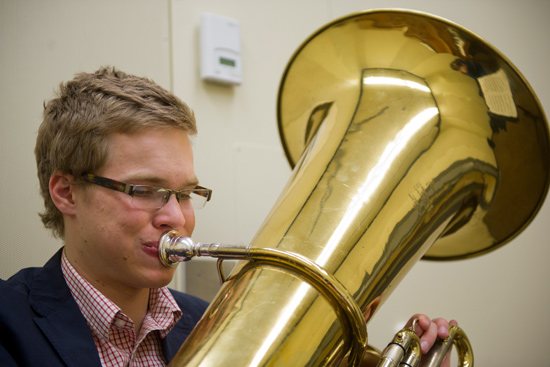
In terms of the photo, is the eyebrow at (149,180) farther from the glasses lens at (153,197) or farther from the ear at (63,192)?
the ear at (63,192)

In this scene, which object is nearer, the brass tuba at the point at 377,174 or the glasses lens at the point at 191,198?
the brass tuba at the point at 377,174

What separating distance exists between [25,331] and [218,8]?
1132mm

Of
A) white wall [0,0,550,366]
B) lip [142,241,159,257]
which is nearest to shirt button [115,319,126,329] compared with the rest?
lip [142,241,159,257]

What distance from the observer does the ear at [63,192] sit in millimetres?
1057

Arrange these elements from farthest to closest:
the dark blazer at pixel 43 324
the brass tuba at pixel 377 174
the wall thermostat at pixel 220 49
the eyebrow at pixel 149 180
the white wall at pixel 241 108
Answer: the wall thermostat at pixel 220 49
the white wall at pixel 241 108
the eyebrow at pixel 149 180
the dark blazer at pixel 43 324
the brass tuba at pixel 377 174

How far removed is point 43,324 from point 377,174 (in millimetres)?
609

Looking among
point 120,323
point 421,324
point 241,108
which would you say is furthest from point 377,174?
point 241,108

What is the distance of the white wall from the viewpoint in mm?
1347

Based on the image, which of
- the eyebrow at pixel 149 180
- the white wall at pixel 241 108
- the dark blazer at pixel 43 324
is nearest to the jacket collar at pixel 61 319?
the dark blazer at pixel 43 324

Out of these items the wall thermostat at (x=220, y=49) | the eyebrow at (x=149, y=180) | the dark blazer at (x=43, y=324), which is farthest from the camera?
the wall thermostat at (x=220, y=49)

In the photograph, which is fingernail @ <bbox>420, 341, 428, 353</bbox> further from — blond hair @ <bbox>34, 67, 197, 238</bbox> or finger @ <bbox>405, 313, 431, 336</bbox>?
blond hair @ <bbox>34, 67, 197, 238</bbox>

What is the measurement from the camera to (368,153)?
1028 mm

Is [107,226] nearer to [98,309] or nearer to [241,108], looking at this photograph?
[98,309]

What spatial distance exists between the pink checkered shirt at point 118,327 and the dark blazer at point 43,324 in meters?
0.02
